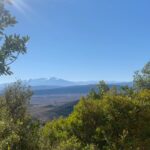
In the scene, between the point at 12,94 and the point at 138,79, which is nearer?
the point at 12,94

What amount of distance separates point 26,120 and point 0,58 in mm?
4528

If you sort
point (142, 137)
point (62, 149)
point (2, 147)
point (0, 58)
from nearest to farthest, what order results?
point (2, 147), point (0, 58), point (62, 149), point (142, 137)

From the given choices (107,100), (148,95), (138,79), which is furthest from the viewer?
(138,79)

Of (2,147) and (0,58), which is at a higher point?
(0,58)

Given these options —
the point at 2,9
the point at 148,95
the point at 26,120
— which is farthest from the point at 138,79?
the point at 2,9

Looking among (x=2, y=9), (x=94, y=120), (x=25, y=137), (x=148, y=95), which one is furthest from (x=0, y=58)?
(x=148, y=95)

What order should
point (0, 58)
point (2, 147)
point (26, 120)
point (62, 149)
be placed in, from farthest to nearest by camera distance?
point (26, 120) → point (62, 149) → point (0, 58) → point (2, 147)

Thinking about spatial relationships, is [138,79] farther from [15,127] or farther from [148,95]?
[15,127]

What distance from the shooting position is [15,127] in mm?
12148

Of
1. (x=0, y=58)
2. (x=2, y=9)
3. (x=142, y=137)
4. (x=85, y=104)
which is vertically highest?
(x=2, y=9)

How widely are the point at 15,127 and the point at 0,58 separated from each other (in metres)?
2.22

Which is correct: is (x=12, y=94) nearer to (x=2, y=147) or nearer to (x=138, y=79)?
(x=2, y=147)

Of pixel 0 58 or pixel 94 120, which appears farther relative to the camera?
pixel 94 120

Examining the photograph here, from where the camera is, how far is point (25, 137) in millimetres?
12117
